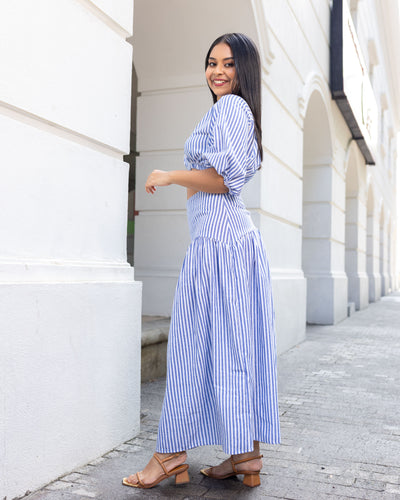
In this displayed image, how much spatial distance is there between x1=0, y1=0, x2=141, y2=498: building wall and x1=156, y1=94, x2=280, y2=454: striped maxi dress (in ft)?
1.48

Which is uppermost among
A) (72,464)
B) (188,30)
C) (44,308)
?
(188,30)

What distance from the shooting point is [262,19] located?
493 centimetres

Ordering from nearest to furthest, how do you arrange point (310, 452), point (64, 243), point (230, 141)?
point (230, 141)
point (64, 243)
point (310, 452)

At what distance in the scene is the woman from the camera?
6.91ft

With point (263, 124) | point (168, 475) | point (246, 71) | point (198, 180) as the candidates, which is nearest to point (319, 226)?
point (263, 124)

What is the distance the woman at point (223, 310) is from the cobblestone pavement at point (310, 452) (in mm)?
124

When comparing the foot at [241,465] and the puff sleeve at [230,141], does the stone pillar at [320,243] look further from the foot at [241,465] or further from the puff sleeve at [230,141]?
the puff sleeve at [230,141]

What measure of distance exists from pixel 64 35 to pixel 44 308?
1213 mm

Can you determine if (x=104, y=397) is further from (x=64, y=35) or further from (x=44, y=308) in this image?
(x=64, y=35)

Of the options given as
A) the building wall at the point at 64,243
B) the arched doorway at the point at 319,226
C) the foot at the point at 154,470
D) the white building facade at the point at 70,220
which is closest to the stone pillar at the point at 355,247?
the arched doorway at the point at 319,226

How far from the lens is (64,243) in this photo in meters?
2.38

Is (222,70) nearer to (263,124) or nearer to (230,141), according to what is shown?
(230,141)

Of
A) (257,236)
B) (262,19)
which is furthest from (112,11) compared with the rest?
(262,19)

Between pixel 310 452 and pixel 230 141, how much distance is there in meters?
1.63
